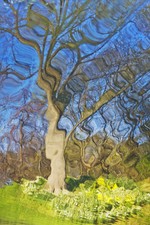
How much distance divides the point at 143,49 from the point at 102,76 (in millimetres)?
519

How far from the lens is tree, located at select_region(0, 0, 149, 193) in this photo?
15.9ft

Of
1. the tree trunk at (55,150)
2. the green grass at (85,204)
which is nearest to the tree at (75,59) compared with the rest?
the tree trunk at (55,150)

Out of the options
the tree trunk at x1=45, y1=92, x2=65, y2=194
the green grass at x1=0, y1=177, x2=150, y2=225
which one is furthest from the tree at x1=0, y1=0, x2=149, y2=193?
the green grass at x1=0, y1=177, x2=150, y2=225

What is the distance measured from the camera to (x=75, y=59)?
4.93m

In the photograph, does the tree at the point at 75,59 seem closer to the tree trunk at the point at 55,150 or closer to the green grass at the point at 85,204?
the tree trunk at the point at 55,150

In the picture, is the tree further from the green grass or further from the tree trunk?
the green grass

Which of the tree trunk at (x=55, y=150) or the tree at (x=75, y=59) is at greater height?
the tree at (x=75, y=59)

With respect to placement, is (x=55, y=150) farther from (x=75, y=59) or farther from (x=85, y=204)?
(x=75, y=59)

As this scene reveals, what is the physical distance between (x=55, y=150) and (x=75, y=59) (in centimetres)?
101

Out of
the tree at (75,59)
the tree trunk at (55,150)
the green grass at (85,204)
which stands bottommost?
the green grass at (85,204)

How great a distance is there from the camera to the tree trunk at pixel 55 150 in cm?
485

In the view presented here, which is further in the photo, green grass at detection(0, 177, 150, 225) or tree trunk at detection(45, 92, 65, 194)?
tree trunk at detection(45, 92, 65, 194)

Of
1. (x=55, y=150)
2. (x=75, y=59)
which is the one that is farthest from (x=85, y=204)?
(x=75, y=59)

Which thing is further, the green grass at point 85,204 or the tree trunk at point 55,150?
the tree trunk at point 55,150
